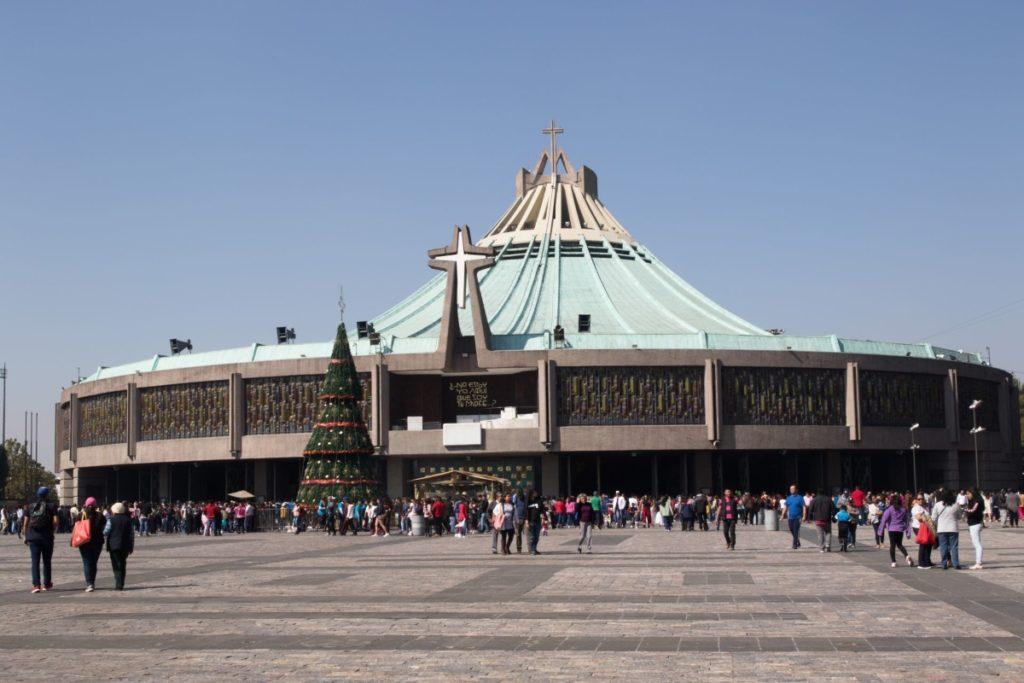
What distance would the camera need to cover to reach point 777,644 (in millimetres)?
10945

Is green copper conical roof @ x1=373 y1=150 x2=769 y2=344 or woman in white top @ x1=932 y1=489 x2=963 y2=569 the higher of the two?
green copper conical roof @ x1=373 y1=150 x2=769 y2=344

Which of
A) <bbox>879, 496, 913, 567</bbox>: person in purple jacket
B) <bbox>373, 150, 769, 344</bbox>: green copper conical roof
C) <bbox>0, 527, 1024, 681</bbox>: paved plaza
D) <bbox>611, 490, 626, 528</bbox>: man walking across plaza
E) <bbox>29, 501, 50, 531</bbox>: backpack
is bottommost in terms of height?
<bbox>611, 490, 626, 528</bbox>: man walking across plaza

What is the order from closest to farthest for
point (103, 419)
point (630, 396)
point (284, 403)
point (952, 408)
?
1. point (630, 396)
2. point (284, 403)
3. point (952, 408)
4. point (103, 419)

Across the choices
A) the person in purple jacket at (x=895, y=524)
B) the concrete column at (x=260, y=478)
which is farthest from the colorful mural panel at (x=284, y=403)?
the person in purple jacket at (x=895, y=524)

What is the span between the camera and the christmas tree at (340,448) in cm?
3994

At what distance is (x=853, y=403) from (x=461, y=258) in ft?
60.3

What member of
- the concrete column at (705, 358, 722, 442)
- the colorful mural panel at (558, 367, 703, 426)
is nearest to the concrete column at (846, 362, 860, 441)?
the concrete column at (705, 358, 722, 442)

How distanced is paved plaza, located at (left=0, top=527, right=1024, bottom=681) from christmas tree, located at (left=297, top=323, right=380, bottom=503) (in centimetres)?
1703

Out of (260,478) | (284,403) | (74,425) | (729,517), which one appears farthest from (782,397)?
(74,425)

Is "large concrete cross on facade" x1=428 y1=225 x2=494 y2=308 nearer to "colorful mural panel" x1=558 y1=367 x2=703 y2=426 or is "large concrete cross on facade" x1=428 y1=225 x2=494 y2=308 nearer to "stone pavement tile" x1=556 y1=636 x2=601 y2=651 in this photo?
"colorful mural panel" x1=558 y1=367 x2=703 y2=426

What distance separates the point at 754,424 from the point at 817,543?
2764 centimetres

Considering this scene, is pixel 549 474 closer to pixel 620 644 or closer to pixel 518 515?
pixel 518 515

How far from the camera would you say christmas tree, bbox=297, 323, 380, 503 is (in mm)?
39938

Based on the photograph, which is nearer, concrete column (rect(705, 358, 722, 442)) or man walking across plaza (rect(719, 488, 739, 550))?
man walking across plaza (rect(719, 488, 739, 550))
